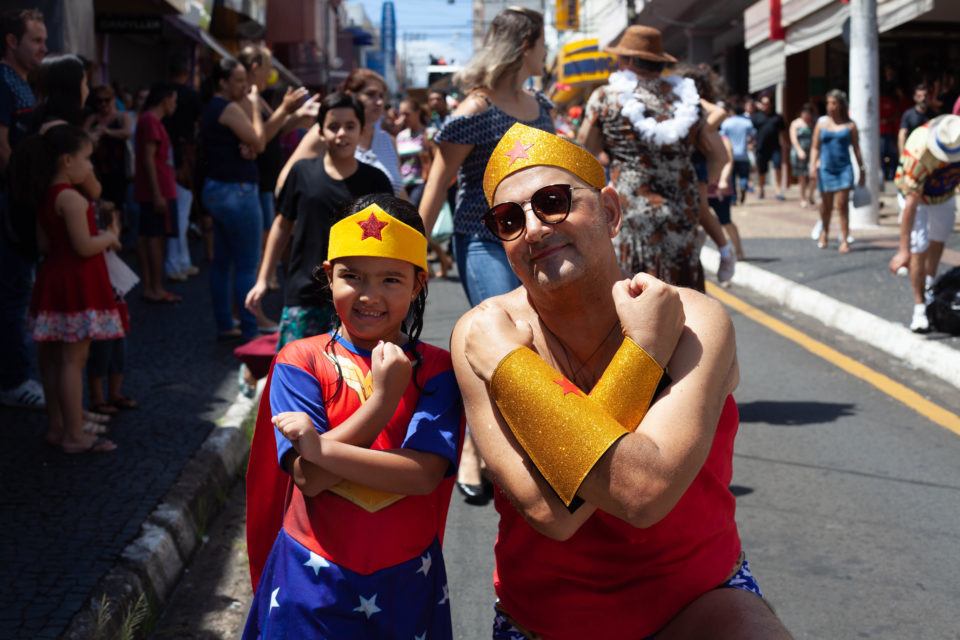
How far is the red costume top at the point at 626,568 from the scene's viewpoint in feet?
7.63

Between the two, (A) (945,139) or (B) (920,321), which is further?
(B) (920,321)

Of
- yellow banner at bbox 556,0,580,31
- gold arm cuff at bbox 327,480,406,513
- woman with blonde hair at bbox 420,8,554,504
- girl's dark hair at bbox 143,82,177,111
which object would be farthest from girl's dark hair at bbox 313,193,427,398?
yellow banner at bbox 556,0,580,31

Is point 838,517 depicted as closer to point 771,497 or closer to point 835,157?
point 771,497

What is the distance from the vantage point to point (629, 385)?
218 centimetres

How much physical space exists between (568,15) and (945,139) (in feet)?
170

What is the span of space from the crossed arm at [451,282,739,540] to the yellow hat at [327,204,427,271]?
0.27 metres

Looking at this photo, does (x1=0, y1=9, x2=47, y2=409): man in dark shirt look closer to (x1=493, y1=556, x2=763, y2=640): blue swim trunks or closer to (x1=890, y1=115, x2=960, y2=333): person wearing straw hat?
(x1=493, y1=556, x2=763, y2=640): blue swim trunks

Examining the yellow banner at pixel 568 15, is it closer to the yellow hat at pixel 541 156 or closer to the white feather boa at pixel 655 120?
the white feather boa at pixel 655 120

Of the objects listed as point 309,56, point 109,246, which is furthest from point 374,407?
point 309,56

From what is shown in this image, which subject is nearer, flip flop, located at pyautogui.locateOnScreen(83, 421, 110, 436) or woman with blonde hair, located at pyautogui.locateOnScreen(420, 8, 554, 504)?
woman with blonde hair, located at pyautogui.locateOnScreen(420, 8, 554, 504)

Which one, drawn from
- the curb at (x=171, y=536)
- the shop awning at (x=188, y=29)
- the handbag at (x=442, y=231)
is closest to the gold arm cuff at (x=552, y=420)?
the curb at (x=171, y=536)

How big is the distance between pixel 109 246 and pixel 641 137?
2.68 metres

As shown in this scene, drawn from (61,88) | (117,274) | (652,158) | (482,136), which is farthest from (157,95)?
(482,136)

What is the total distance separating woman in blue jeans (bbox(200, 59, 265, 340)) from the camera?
7.69 m
